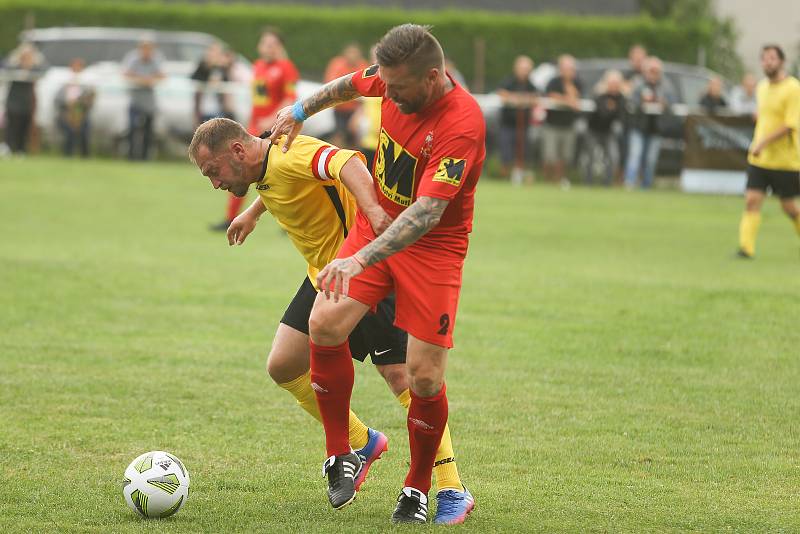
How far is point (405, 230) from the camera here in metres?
4.96

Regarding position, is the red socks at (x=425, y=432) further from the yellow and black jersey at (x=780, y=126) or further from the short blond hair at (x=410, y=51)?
the yellow and black jersey at (x=780, y=126)

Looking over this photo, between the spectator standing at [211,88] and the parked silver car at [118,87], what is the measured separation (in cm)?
16

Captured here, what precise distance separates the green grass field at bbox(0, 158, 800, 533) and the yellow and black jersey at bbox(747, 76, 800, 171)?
1115 mm

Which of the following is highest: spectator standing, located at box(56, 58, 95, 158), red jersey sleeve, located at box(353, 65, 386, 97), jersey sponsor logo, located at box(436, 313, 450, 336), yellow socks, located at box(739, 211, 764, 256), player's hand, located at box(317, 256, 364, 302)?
red jersey sleeve, located at box(353, 65, 386, 97)

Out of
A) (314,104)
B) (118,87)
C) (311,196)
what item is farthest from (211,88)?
(311,196)

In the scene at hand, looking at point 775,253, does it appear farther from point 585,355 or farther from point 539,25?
point 539,25

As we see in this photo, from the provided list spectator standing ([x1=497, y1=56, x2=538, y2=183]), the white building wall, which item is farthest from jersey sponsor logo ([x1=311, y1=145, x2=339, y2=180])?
the white building wall

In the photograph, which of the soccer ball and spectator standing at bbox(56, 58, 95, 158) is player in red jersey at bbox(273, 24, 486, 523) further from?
spectator standing at bbox(56, 58, 95, 158)

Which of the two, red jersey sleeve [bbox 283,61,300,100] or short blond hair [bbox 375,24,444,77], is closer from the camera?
short blond hair [bbox 375,24,444,77]

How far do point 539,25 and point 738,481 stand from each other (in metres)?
29.1

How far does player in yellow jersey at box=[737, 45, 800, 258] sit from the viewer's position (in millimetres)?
14469

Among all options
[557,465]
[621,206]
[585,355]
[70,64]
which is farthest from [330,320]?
[70,64]

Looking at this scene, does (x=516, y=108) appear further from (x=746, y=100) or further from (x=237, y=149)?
(x=237, y=149)

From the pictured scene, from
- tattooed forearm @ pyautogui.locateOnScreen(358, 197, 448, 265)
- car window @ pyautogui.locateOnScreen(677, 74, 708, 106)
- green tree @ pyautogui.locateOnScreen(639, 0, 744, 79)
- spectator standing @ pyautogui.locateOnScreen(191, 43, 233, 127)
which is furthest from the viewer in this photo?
green tree @ pyautogui.locateOnScreen(639, 0, 744, 79)
